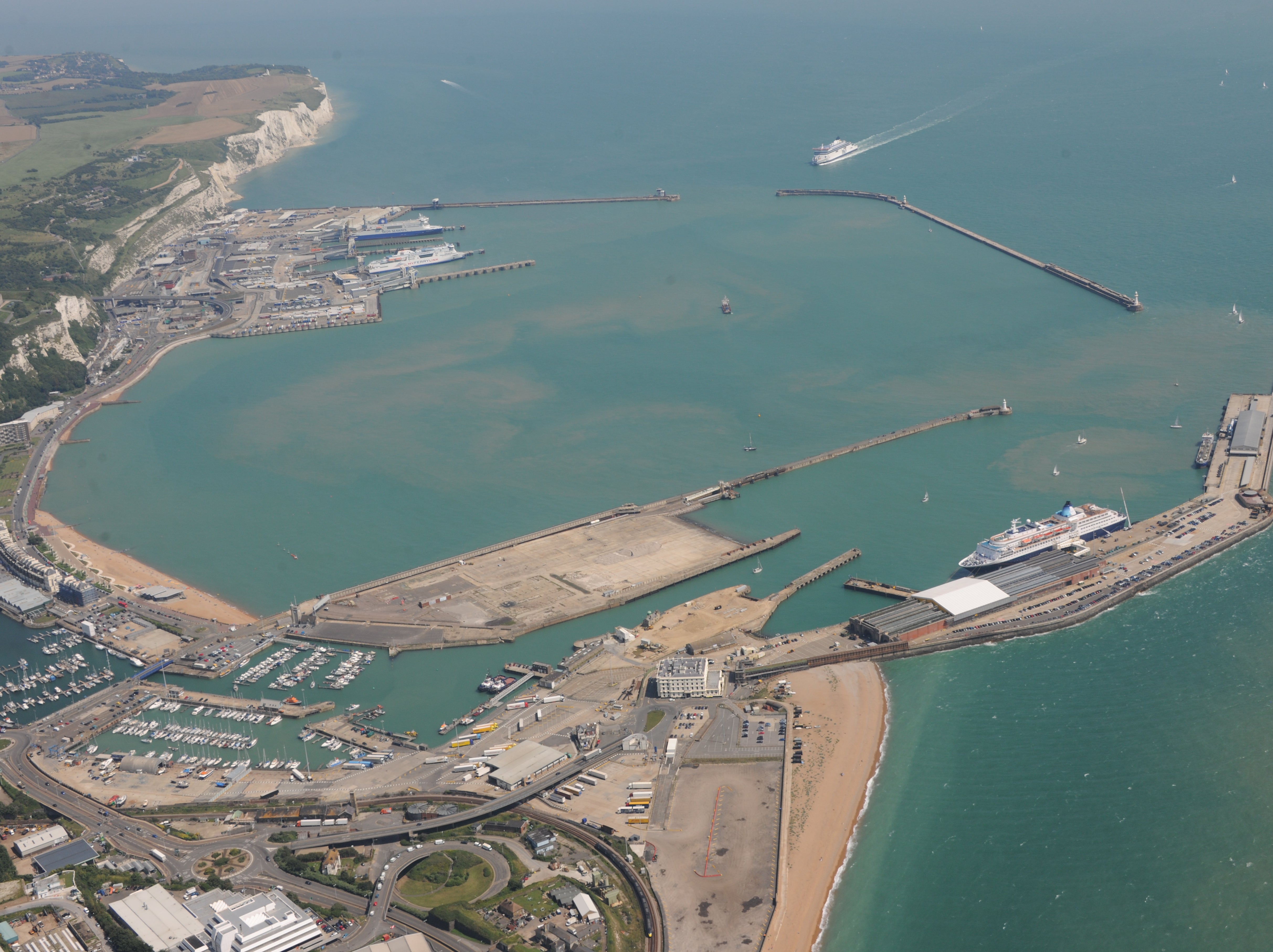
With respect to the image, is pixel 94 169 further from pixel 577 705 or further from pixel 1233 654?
pixel 1233 654

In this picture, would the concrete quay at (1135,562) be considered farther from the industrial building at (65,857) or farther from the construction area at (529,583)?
the industrial building at (65,857)

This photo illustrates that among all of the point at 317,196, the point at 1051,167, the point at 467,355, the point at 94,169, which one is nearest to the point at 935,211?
the point at 1051,167

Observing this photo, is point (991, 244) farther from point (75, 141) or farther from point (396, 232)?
point (75, 141)

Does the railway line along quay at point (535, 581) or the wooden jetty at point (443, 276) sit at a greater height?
the wooden jetty at point (443, 276)

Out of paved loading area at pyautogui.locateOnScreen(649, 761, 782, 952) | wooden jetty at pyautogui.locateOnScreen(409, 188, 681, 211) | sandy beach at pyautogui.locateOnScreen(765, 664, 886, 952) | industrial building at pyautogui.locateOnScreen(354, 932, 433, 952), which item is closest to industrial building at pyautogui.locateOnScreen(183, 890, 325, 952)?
industrial building at pyautogui.locateOnScreen(354, 932, 433, 952)

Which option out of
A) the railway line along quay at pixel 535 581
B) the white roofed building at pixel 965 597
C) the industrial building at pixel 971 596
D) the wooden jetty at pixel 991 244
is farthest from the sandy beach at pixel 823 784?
the wooden jetty at pixel 991 244

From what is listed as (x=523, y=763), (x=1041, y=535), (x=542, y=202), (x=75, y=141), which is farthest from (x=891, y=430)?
(x=75, y=141)

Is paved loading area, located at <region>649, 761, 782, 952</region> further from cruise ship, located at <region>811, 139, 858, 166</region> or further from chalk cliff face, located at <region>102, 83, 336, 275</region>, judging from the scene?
cruise ship, located at <region>811, 139, 858, 166</region>

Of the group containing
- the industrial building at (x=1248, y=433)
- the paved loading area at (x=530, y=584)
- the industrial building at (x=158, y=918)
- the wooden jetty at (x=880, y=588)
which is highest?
the industrial building at (x=1248, y=433)
